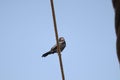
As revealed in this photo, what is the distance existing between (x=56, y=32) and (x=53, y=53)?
9.30 meters

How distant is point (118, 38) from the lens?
0.45 meters

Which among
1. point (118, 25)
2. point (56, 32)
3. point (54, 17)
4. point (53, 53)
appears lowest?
point (53, 53)

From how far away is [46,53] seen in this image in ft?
35.3

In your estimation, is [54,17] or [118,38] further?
[54,17]

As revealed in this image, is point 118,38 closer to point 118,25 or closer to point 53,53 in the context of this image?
point 118,25

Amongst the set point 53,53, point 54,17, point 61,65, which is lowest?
point 53,53

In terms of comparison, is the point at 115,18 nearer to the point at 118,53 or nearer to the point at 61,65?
the point at 118,53

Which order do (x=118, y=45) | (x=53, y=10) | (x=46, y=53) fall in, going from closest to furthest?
(x=118, y=45) < (x=53, y=10) < (x=46, y=53)

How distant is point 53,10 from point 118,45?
1.01 meters

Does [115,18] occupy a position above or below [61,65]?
above

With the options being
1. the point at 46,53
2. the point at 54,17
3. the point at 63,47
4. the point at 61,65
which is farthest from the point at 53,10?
the point at 63,47

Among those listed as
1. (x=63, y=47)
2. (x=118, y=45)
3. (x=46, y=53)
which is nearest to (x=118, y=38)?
(x=118, y=45)

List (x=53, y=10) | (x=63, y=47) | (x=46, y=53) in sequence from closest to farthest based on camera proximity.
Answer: (x=53, y=10)
(x=46, y=53)
(x=63, y=47)

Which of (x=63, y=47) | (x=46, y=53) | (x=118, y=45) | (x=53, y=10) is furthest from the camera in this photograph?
(x=63, y=47)
